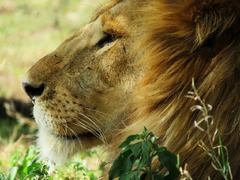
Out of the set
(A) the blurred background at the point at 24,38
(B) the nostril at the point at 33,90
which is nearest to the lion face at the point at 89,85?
(B) the nostril at the point at 33,90

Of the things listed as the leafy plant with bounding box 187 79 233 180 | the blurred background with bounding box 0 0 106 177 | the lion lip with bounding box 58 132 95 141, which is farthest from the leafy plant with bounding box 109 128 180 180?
the blurred background with bounding box 0 0 106 177

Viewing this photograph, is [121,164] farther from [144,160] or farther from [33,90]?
[33,90]

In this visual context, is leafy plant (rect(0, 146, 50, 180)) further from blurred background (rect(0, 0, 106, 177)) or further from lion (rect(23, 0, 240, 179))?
blurred background (rect(0, 0, 106, 177))

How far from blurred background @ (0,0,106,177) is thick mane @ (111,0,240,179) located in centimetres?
352

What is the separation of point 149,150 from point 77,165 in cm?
137

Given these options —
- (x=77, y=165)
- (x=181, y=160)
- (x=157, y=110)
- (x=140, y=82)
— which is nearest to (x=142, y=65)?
(x=140, y=82)

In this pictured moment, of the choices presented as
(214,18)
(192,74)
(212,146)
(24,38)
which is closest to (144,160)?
(212,146)

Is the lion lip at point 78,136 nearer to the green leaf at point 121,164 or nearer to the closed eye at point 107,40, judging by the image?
the closed eye at point 107,40

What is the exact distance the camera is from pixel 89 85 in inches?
131

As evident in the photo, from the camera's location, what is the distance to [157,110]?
9.40 ft

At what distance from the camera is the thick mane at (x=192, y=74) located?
2727 mm

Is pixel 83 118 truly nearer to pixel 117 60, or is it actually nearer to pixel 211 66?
pixel 117 60

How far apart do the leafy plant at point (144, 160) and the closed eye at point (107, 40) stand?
2.54 ft

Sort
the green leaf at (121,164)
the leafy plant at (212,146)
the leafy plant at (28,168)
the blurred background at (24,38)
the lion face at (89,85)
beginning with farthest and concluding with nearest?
1. the blurred background at (24,38)
2. the leafy plant at (28,168)
3. the lion face at (89,85)
4. the green leaf at (121,164)
5. the leafy plant at (212,146)
